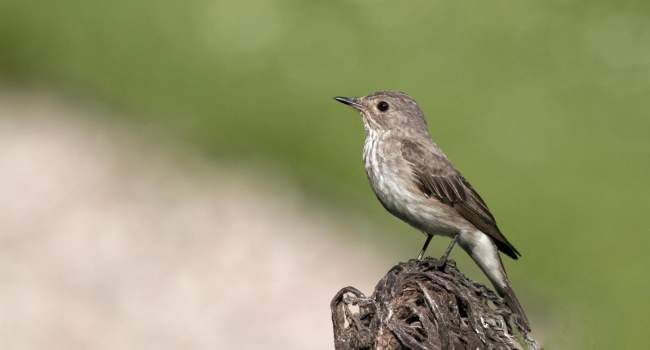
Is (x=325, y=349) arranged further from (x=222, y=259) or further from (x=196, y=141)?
(x=196, y=141)

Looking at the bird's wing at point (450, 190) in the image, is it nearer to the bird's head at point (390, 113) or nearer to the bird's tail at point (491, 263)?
the bird's tail at point (491, 263)

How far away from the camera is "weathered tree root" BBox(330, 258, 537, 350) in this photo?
5.49 meters

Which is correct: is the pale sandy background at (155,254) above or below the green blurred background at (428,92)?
below

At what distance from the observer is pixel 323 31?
1728 centimetres

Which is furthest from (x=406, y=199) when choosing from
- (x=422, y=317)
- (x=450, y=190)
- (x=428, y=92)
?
(x=428, y=92)

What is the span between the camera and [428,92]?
1609 cm

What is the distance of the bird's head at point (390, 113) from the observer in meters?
9.54

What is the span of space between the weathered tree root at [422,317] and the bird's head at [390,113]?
143 inches

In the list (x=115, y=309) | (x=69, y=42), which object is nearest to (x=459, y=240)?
(x=115, y=309)

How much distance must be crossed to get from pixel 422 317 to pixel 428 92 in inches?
421

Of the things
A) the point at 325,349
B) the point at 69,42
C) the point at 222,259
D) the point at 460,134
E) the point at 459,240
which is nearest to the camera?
the point at 459,240

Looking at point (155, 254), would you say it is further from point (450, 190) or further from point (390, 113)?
point (450, 190)

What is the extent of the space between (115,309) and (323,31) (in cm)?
519

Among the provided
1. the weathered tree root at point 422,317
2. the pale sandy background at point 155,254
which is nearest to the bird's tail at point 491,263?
the weathered tree root at point 422,317
